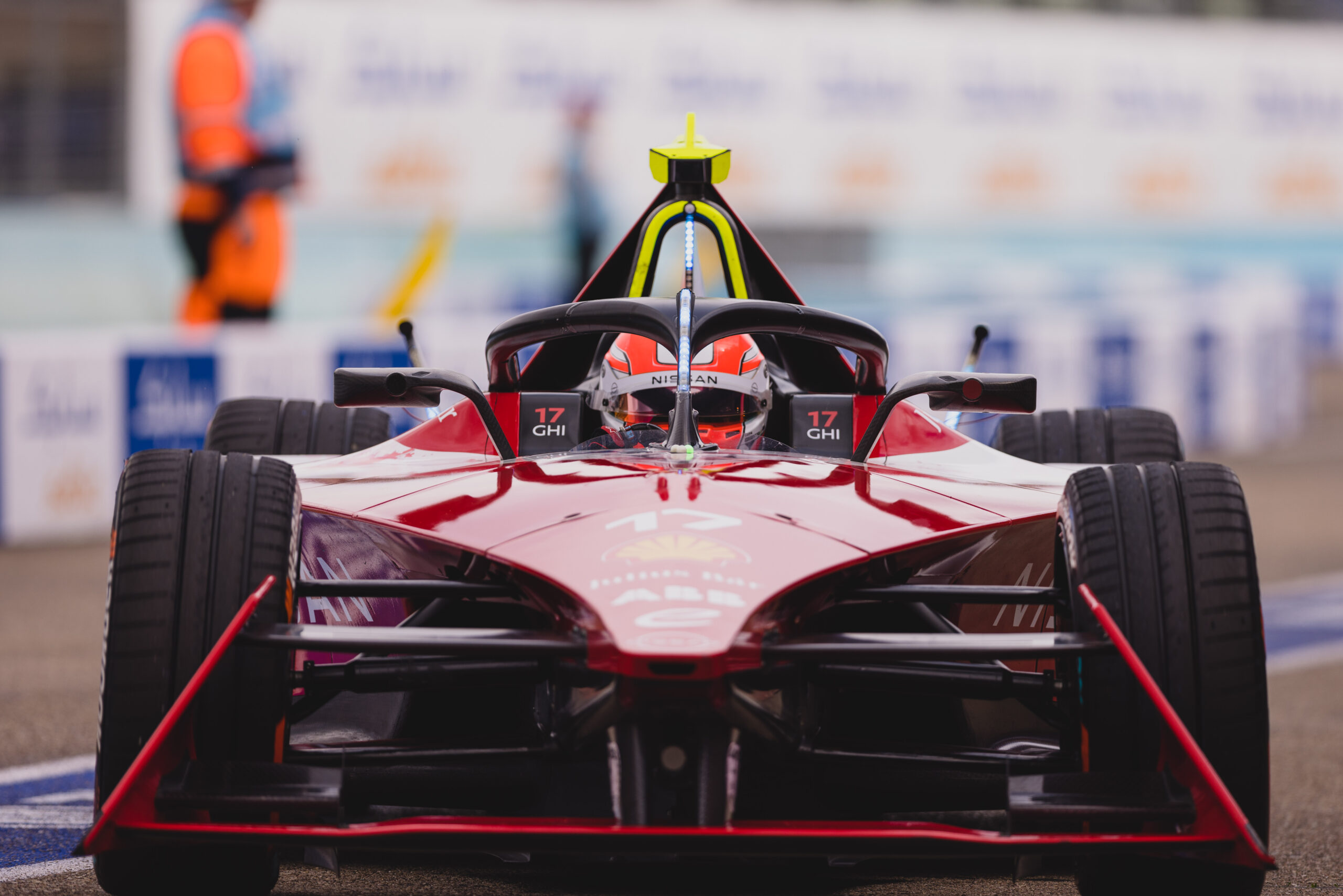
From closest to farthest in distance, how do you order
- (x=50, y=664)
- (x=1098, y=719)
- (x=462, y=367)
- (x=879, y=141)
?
1. (x=1098, y=719)
2. (x=50, y=664)
3. (x=462, y=367)
4. (x=879, y=141)

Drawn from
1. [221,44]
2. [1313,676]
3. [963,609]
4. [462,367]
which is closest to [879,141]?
[221,44]

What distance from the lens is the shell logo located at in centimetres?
319

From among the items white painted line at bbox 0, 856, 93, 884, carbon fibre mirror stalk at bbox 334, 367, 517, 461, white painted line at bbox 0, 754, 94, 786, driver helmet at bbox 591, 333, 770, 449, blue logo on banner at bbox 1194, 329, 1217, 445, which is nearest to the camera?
white painted line at bbox 0, 856, 93, 884

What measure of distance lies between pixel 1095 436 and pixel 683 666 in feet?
10.1

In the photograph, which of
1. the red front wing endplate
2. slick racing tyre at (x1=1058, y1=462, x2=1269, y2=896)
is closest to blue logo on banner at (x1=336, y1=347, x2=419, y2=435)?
slick racing tyre at (x1=1058, y1=462, x2=1269, y2=896)

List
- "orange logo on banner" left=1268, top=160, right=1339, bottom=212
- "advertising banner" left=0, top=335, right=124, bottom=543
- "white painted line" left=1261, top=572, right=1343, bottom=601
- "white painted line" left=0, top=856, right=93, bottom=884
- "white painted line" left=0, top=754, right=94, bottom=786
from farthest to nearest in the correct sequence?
"orange logo on banner" left=1268, top=160, right=1339, bottom=212 < "advertising banner" left=0, top=335, right=124, bottom=543 < "white painted line" left=1261, top=572, right=1343, bottom=601 < "white painted line" left=0, top=754, right=94, bottom=786 < "white painted line" left=0, top=856, right=93, bottom=884

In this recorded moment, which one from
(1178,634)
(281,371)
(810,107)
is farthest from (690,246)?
(810,107)

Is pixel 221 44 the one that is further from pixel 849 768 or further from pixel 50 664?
pixel 849 768

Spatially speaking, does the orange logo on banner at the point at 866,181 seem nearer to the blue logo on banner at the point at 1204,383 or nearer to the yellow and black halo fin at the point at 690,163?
the blue logo on banner at the point at 1204,383

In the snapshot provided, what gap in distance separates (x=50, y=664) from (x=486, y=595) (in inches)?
164

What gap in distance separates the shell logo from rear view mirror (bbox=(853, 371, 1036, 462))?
3.05 feet

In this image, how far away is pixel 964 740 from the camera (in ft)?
12.6

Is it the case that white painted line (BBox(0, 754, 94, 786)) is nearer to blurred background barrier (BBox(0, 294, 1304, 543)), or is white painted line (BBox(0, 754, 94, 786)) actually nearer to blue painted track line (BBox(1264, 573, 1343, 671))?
blurred background barrier (BBox(0, 294, 1304, 543))

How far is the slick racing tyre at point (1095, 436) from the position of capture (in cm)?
563
